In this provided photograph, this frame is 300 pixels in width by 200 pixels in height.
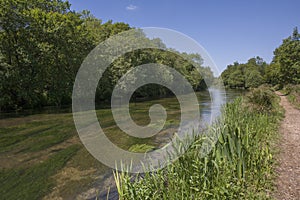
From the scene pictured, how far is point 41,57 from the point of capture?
1923 centimetres

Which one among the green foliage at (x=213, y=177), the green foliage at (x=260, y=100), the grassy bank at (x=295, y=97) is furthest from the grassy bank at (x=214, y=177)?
the grassy bank at (x=295, y=97)

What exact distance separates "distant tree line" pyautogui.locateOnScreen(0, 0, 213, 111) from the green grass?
35.8ft

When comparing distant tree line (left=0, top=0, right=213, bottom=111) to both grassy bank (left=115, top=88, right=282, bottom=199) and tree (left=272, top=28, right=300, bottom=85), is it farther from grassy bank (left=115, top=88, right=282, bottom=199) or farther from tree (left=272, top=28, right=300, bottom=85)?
tree (left=272, top=28, right=300, bottom=85)

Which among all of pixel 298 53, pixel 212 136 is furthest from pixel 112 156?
pixel 298 53

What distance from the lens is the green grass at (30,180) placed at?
420cm

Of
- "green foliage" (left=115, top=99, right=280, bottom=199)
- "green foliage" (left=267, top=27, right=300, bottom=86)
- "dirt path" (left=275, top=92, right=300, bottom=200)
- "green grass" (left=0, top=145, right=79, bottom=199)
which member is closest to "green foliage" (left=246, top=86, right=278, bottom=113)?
"dirt path" (left=275, top=92, right=300, bottom=200)

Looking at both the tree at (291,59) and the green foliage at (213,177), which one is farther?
the tree at (291,59)

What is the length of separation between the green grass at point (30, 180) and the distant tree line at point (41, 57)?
1091 cm

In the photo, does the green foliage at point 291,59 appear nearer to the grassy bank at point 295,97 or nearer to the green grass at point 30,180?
the grassy bank at point 295,97

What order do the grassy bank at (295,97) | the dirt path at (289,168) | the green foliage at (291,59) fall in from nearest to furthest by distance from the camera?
the dirt path at (289,168), the grassy bank at (295,97), the green foliage at (291,59)

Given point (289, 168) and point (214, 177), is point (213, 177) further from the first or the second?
point (289, 168)

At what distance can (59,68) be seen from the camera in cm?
2094

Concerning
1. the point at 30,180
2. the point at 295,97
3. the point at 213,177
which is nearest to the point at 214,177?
the point at 213,177

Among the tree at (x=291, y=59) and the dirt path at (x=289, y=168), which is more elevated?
the tree at (x=291, y=59)
